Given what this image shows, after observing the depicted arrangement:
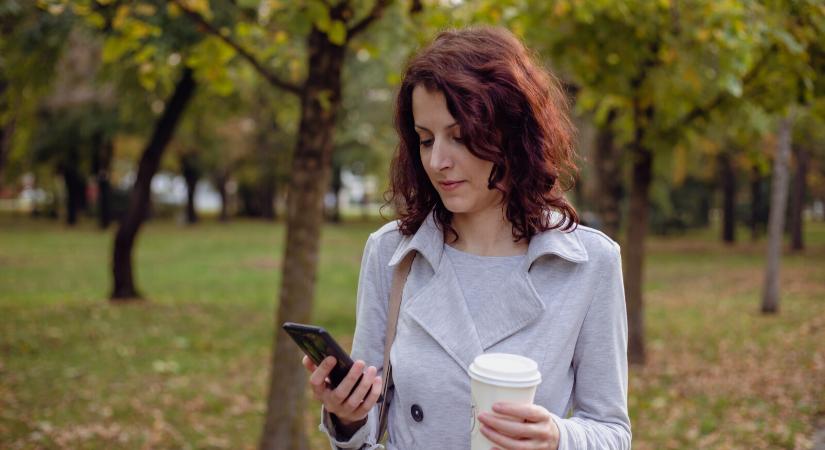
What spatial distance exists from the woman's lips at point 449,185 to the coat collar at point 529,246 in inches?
5.9

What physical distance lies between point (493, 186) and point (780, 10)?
421 centimetres

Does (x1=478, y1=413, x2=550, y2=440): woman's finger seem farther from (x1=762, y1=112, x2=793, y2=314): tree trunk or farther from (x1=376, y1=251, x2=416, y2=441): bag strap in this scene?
(x1=762, y1=112, x2=793, y2=314): tree trunk

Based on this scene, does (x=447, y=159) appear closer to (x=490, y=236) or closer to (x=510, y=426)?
(x=490, y=236)

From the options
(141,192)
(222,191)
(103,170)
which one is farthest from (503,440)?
(222,191)

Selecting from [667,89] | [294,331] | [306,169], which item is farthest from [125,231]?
[294,331]

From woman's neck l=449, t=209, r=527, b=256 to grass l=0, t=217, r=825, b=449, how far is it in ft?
15.0

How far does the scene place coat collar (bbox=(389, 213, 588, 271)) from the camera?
1.76 metres

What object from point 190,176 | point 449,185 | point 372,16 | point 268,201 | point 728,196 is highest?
point 372,16

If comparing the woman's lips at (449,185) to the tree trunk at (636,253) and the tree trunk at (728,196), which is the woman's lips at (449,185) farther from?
the tree trunk at (728,196)

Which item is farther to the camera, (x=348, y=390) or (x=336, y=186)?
(x=336, y=186)

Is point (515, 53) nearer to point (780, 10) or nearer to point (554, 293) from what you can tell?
point (554, 293)

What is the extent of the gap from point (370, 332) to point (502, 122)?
690 mm

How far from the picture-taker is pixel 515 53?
180 centimetres

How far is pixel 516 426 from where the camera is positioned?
4.64 ft
